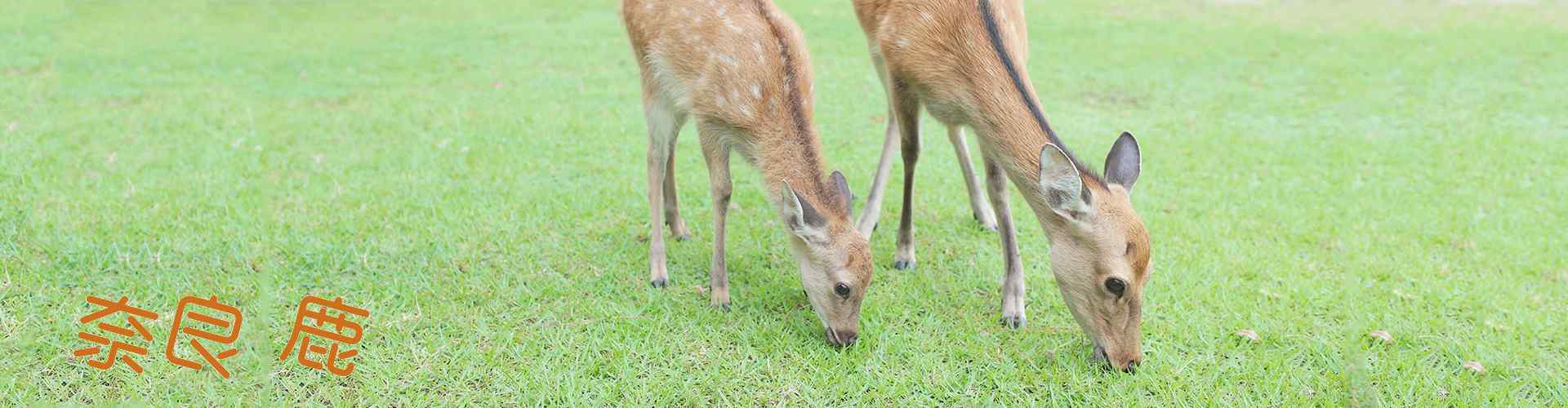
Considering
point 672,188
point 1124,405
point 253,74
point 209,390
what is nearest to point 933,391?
point 1124,405

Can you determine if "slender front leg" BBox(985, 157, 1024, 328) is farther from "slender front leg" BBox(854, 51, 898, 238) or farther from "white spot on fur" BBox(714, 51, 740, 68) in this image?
"white spot on fur" BBox(714, 51, 740, 68)

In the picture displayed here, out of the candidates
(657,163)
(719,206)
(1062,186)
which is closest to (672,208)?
(657,163)

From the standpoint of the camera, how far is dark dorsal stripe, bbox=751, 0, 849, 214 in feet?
11.6

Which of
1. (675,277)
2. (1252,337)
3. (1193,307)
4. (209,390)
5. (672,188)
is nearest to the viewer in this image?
(209,390)

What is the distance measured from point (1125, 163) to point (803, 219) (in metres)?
1.18

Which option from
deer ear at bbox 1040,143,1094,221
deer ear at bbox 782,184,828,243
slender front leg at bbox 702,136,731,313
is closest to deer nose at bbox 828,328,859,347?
deer ear at bbox 782,184,828,243

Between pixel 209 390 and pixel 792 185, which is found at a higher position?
pixel 792 185

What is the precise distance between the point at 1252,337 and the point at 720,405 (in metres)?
2.14

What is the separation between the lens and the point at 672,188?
15.4ft

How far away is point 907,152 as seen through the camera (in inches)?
170

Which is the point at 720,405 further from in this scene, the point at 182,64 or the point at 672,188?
the point at 182,64

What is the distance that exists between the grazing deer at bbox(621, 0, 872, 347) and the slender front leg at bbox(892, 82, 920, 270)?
1.54 feet

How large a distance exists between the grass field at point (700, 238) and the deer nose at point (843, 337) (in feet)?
0.24

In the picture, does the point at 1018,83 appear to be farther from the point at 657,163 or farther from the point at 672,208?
the point at 672,208
